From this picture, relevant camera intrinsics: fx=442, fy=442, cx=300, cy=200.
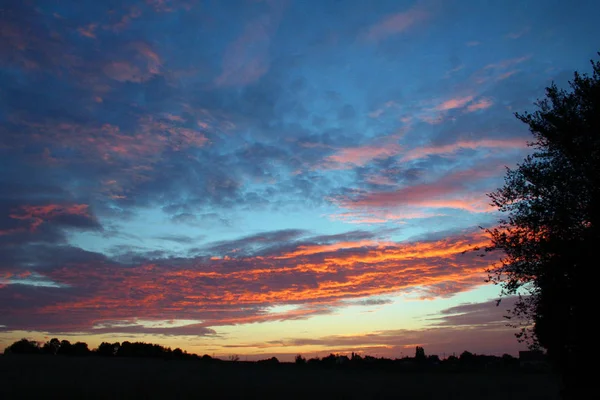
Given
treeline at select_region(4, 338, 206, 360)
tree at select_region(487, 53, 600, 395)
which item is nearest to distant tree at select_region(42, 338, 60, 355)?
treeline at select_region(4, 338, 206, 360)

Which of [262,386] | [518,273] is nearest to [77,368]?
[262,386]

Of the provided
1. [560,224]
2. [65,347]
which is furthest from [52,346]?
[560,224]

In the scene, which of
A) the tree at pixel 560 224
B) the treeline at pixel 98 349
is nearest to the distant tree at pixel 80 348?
the treeline at pixel 98 349

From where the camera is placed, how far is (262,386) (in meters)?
68.4

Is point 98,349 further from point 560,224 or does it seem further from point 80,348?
point 560,224

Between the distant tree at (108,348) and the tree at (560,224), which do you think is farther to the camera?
the distant tree at (108,348)

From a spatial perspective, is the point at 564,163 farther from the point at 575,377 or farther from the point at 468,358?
the point at 468,358

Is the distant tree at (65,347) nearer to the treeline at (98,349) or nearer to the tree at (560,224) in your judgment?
the treeline at (98,349)

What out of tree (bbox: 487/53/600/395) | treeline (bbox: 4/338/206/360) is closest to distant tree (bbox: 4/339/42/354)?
treeline (bbox: 4/338/206/360)

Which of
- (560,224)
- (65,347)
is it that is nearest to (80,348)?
(65,347)

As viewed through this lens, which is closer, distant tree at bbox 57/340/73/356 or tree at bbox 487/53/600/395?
tree at bbox 487/53/600/395

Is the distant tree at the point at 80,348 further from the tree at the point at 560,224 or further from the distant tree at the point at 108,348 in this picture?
the tree at the point at 560,224

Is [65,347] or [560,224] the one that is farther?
[65,347]

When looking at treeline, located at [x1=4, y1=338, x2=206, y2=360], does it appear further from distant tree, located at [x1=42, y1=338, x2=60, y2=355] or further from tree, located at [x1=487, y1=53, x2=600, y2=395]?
tree, located at [x1=487, y1=53, x2=600, y2=395]
